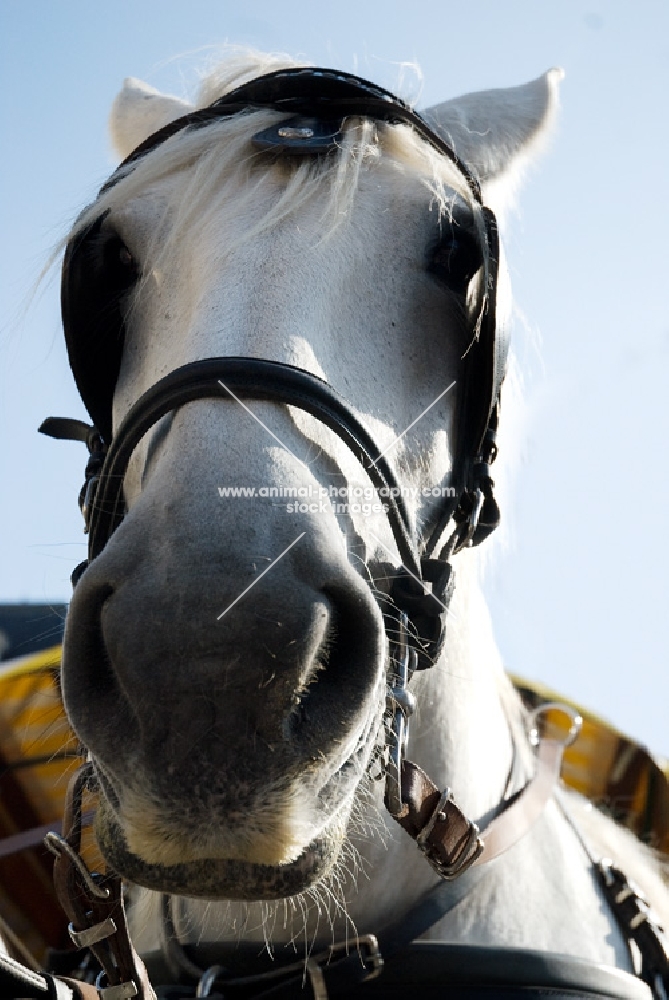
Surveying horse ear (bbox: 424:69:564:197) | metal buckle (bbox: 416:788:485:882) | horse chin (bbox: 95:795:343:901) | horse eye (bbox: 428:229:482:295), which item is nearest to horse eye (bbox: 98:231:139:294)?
horse eye (bbox: 428:229:482:295)

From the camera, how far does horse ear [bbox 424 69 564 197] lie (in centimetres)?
227

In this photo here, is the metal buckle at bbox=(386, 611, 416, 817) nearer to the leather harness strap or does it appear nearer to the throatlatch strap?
the throatlatch strap

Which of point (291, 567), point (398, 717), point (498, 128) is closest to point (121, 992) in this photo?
point (398, 717)

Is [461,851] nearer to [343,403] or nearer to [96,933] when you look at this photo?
[96,933]

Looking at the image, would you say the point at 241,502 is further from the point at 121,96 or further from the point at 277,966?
the point at 121,96

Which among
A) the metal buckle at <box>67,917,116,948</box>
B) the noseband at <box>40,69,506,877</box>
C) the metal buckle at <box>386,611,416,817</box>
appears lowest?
the metal buckle at <box>67,917,116,948</box>

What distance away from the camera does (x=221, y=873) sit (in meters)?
1.15

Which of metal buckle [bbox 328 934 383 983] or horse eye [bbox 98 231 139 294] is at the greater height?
horse eye [bbox 98 231 139 294]

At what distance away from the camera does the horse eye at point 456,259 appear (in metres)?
1.84

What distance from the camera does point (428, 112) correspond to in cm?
235

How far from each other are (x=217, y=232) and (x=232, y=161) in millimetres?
303

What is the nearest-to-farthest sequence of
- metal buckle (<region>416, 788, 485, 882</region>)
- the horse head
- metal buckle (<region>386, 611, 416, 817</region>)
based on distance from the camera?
1. the horse head
2. metal buckle (<region>386, 611, 416, 817</region>)
3. metal buckle (<region>416, 788, 485, 882</region>)

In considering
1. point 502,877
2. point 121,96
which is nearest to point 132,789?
point 502,877

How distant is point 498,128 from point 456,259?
2.27ft
